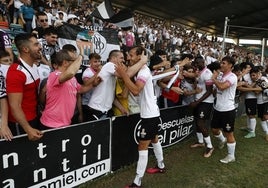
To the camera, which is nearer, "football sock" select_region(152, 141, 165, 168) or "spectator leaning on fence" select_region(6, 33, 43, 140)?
"spectator leaning on fence" select_region(6, 33, 43, 140)

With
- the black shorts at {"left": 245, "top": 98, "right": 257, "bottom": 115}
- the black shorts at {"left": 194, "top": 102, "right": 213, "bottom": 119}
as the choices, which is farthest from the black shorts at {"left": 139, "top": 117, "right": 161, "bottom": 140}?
the black shorts at {"left": 245, "top": 98, "right": 257, "bottom": 115}

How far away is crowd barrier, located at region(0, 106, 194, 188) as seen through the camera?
3.26m

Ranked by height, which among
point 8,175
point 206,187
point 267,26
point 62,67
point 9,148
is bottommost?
point 206,187

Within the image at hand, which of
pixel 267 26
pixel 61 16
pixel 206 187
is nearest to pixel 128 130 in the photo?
pixel 206 187

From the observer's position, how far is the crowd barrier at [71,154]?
3.26 m

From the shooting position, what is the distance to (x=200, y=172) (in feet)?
16.1

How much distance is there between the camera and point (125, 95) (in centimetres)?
456

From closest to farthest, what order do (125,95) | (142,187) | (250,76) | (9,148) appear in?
(9,148), (142,187), (125,95), (250,76)

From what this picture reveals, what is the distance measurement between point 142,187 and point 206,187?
3.30 feet

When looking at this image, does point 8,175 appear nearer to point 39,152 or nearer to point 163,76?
point 39,152

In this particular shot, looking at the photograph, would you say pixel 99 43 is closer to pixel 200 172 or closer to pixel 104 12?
pixel 104 12

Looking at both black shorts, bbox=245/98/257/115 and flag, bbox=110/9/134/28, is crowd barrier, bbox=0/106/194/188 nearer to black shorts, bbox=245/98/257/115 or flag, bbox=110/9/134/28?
flag, bbox=110/9/134/28

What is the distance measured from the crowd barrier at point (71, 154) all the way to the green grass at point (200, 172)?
24 centimetres

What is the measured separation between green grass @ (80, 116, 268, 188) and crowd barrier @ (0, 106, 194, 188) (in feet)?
0.77
